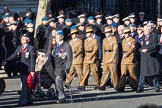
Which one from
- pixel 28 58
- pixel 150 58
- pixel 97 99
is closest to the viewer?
pixel 28 58

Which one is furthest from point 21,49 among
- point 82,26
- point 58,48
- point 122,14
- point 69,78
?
point 122,14

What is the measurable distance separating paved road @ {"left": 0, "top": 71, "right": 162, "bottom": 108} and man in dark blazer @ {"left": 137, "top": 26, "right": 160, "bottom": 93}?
15.0 inches

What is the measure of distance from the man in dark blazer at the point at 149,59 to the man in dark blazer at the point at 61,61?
3.20 m

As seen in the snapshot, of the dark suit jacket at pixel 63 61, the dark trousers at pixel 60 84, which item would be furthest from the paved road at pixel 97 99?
the dark suit jacket at pixel 63 61

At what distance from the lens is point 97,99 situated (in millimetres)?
14086

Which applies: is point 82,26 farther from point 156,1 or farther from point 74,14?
point 156,1

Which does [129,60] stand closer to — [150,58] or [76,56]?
[150,58]

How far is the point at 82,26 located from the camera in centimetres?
1712

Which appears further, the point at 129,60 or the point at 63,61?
the point at 129,60

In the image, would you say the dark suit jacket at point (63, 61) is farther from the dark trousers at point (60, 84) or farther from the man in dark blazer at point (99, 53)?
the man in dark blazer at point (99, 53)

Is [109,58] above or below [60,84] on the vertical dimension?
Result: above

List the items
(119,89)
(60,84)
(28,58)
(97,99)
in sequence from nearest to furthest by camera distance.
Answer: (28,58)
(60,84)
(97,99)
(119,89)

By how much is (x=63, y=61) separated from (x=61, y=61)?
1.8 inches

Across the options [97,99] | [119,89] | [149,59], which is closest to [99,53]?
[119,89]
